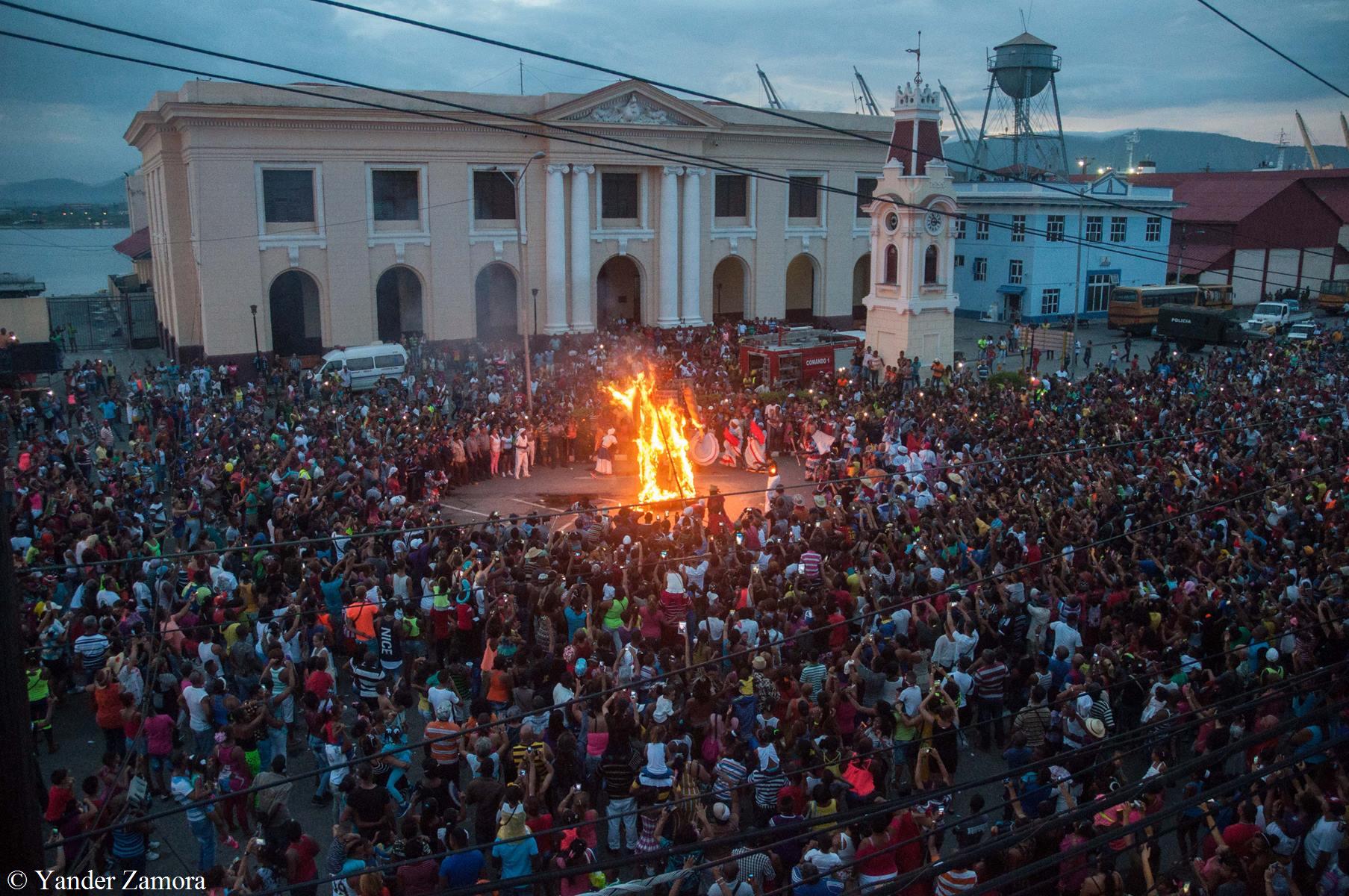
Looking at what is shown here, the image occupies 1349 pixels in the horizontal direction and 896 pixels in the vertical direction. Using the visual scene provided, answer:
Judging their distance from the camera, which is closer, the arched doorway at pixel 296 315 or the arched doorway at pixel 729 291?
the arched doorway at pixel 296 315

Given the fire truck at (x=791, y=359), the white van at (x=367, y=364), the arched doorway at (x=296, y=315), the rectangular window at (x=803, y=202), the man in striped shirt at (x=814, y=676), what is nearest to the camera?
the man in striped shirt at (x=814, y=676)

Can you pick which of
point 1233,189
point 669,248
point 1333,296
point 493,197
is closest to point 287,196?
point 493,197

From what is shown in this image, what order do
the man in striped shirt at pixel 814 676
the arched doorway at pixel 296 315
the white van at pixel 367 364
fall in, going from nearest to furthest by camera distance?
the man in striped shirt at pixel 814 676, the white van at pixel 367 364, the arched doorway at pixel 296 315

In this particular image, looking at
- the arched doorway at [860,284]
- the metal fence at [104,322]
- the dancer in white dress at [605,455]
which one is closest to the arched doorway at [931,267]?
the dancer in white dress at [605,455]

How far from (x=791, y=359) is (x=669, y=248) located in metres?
13.5

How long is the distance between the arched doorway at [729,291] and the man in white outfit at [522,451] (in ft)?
90.3

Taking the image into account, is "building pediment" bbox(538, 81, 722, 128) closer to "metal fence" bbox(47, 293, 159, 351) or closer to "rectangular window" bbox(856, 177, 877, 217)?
"rectangular window" bbox(856, 177, 877, 217)

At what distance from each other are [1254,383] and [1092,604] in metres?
19.3

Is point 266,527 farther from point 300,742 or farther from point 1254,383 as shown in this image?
point 1254,383

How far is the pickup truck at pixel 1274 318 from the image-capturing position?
4516 cm

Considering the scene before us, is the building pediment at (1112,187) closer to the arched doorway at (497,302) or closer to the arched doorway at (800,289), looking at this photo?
the arched doorway at (800,289)

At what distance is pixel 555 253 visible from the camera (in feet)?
140

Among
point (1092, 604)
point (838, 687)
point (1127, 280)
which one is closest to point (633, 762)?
point (838, 687)

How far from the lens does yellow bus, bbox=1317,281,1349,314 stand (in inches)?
2144
